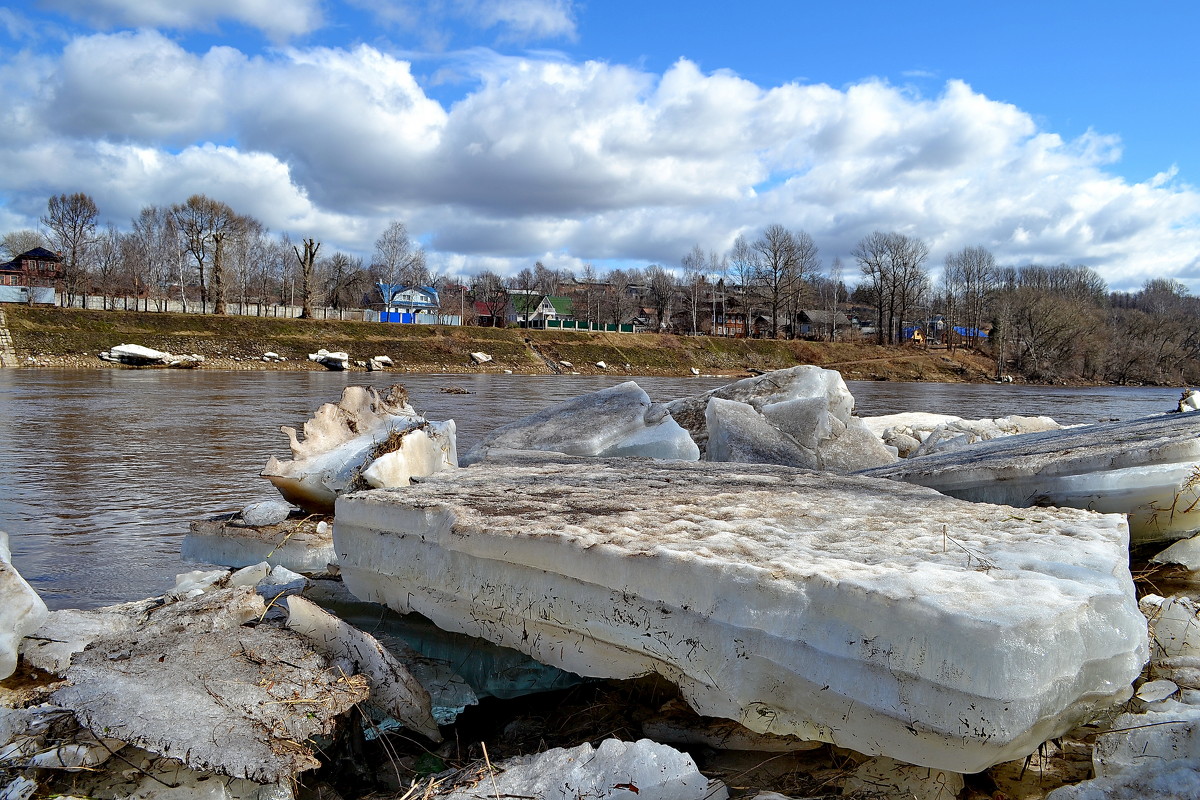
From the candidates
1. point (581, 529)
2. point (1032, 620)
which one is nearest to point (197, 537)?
point (581, 529)

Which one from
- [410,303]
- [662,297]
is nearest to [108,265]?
[410,303]

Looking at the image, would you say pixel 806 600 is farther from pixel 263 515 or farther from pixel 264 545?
pixel 263 515

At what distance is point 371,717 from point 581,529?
3.35 ft

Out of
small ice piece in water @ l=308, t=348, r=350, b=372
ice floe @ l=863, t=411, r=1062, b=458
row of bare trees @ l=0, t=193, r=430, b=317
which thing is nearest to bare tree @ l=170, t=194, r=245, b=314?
row of bare trees @ l=0, t=193, r=430, b=317

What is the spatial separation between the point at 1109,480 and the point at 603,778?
3.10 meters

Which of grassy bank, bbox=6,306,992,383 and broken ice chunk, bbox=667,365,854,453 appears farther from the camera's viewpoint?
grassy bank, bbox=6,306,992,383

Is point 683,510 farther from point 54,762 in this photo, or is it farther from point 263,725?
point 54,762

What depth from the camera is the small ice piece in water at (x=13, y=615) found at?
2.87 meters

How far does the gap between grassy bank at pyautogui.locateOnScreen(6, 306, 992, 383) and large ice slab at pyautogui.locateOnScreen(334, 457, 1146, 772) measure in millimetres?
40004

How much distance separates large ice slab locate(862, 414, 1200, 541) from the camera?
12.1 ft

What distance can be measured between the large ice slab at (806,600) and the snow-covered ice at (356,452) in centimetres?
132

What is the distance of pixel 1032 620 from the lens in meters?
1.86

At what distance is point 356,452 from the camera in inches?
217

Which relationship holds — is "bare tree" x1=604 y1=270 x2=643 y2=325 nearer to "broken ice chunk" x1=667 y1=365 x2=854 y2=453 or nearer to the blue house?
the blue house
